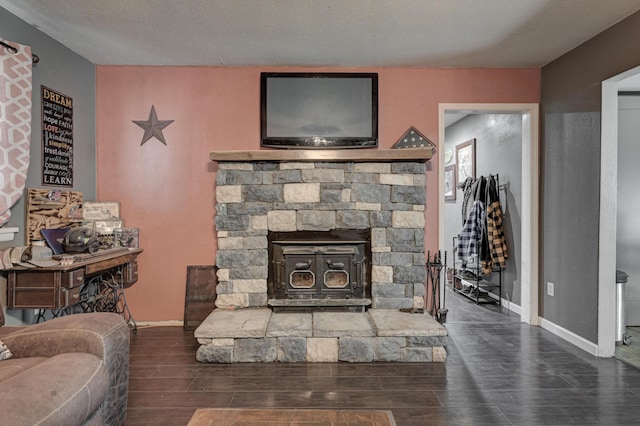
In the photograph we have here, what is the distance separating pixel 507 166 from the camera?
4191mm

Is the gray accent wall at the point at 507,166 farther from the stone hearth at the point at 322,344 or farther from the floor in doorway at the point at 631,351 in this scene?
the stone hearth at the point at 322,344

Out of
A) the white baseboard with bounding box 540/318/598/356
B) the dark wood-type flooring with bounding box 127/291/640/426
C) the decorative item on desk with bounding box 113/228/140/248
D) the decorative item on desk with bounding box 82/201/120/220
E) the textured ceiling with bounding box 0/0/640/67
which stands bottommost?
the dark wood-type flooring with bounding box 127/291/640/426

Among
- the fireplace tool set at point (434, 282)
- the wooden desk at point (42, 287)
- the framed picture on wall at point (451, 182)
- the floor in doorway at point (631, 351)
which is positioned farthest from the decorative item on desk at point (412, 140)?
the wooden desk at point (42, 287)

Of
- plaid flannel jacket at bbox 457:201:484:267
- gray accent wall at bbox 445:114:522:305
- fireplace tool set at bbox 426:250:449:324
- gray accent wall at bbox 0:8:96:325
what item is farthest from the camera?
plaid flannel jacket at bbox 457:201:484:267

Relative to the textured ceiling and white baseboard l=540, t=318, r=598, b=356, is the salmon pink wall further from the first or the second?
white baseboard l=540, t=318, r=598, b=356

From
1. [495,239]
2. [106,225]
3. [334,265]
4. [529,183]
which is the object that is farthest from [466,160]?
[106,225]

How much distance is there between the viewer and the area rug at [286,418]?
1.30 meters

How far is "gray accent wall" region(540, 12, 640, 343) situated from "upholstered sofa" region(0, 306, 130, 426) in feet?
10.7

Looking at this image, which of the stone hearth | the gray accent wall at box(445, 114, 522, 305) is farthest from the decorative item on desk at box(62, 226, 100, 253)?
the gray accent wall at box(445, 114, 522, 305)

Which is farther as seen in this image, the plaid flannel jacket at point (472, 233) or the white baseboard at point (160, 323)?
the plaid flannel jacket at point (472, 233)

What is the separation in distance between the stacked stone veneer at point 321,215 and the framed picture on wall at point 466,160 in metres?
2.13

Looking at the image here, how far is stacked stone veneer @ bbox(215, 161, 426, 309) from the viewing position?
3.22 metres

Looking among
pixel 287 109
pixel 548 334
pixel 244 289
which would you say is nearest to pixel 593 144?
pixel 548 334

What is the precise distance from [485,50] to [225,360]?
3.27 metres
